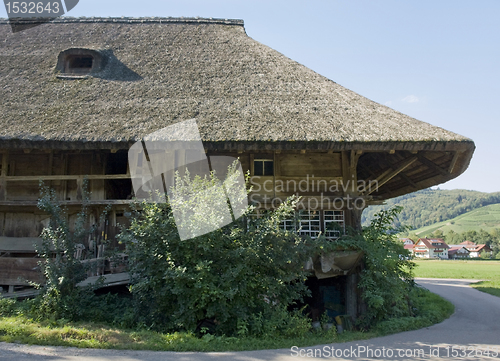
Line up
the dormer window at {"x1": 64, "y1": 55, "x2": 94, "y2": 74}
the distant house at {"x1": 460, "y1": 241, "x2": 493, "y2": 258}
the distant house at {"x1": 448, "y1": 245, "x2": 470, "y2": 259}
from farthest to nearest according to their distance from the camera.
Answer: the distant house at {"x1": 460, "y1": 241, "x2": 493, "y2": 258} → the distant house at {"x1": 448, "y1": 245, "x2": 470, "y2": 259} → the dormer window at {"x1": 64, "y1": 55, "x2": 94, "y2": 74}

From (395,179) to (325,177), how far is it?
3.95 m

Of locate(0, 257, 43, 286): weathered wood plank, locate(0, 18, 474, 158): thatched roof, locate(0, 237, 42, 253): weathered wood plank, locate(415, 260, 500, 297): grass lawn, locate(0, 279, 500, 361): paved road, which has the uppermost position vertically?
locate(0, 18, 474, 158): thatched roof

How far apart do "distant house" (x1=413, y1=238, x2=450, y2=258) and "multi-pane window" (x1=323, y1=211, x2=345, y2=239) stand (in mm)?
75750

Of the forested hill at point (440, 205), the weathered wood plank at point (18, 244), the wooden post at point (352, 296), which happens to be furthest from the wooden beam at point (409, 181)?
the forested hill at point (440, 205)

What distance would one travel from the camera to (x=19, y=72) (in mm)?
11062

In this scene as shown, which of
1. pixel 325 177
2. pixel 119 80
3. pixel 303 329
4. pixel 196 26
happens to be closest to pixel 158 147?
pixel 119 80

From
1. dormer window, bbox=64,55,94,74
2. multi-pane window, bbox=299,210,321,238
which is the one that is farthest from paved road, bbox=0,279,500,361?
dormer window, bbox=64,55,94,74

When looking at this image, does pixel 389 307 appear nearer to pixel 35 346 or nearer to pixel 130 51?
pixel 35 346

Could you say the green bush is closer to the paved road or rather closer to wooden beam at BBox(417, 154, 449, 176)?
the paved road

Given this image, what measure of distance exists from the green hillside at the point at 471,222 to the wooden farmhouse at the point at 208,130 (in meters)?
128

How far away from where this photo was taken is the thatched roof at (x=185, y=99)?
8.59m

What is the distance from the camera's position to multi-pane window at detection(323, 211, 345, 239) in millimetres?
9797

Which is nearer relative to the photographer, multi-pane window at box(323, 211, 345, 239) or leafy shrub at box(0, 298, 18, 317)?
leafy shrub at box(0, 298, 18, 317)

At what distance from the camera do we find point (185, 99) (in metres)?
9.85
